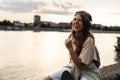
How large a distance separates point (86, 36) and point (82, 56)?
1.02 feet

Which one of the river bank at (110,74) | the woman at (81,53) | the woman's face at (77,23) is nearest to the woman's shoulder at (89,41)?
the woman at (81,53)

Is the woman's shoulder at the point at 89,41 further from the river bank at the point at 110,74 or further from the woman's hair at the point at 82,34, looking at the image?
the river bank at the point at 110,74

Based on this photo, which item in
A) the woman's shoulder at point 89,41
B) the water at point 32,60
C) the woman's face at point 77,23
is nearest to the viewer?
the woman's shoulder at point 89,41

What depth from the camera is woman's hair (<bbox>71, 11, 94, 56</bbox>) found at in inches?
170

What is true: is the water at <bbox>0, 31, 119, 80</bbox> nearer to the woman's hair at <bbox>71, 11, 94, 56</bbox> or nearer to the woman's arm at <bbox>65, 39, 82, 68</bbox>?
the woman's hair at <bbox>71, 11, 94, 56</bbox>

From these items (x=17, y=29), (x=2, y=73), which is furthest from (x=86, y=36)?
(x=17, y=29)

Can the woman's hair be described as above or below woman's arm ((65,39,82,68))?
above

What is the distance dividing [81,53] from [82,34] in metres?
0.30

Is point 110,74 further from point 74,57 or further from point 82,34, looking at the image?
point 74,57

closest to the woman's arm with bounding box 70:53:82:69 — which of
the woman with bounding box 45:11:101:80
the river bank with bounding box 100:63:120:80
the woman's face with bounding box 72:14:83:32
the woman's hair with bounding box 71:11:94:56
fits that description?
the woman with bounding box 45:11:101:80

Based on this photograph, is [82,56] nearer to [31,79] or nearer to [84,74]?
[84,74]

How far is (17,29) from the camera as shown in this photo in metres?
192

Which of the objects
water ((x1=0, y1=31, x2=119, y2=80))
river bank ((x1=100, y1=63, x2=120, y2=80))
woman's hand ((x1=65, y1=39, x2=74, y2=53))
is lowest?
water ((x1=0, y1=31, x2=119, y2=80))

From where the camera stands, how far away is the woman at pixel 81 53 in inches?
164
